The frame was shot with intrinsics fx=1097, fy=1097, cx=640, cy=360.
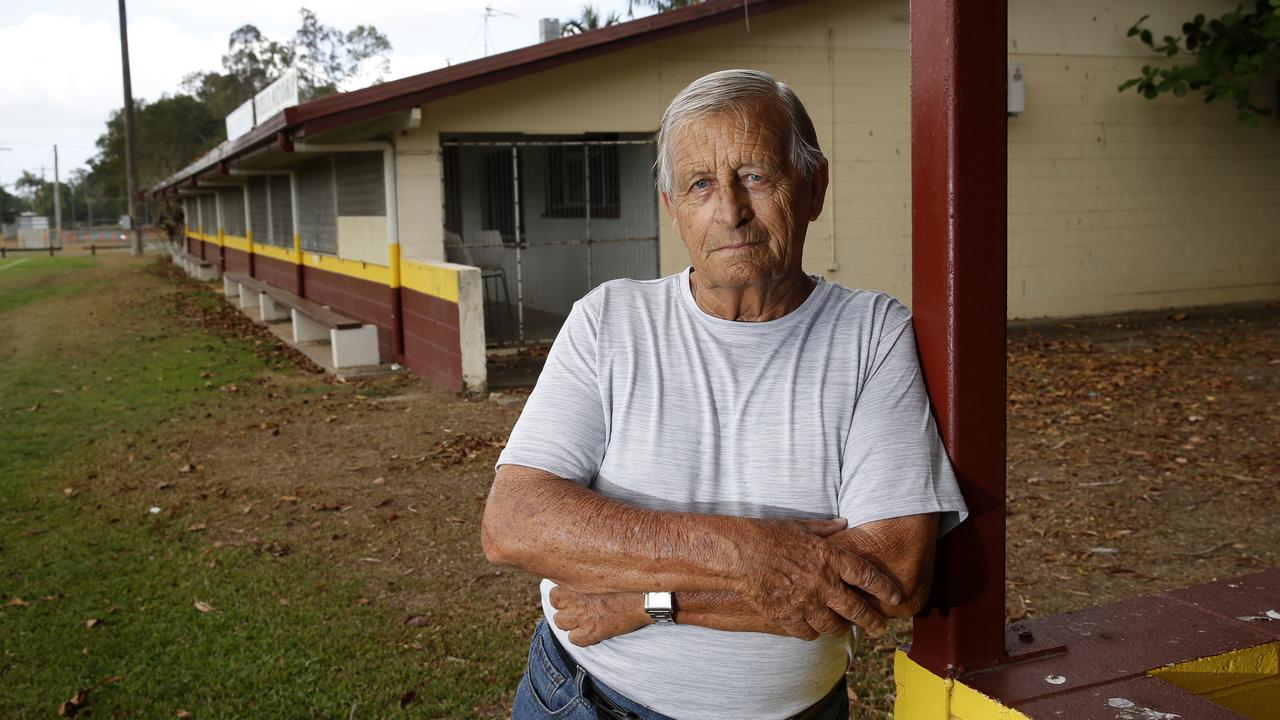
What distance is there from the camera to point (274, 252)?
19625 millimetres

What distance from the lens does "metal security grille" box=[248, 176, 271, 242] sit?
2059 centimetres

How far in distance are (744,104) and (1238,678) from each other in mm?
1363

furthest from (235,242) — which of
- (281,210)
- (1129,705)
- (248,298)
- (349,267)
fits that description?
(1129,705)

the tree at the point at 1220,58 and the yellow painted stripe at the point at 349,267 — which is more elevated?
the tree at the point at 1220,58

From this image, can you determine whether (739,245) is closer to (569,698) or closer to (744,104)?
(744,104)

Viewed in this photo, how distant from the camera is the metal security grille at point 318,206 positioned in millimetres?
14633

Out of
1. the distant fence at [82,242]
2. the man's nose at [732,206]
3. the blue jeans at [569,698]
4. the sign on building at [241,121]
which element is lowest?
the blue jeans at [569,698]

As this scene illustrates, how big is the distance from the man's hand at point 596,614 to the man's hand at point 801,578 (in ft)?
0.62

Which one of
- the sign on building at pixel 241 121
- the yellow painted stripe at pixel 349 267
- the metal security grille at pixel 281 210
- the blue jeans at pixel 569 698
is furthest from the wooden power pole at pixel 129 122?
the blue jeans at pixel 569 698

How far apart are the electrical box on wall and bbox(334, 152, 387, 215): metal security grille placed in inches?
310

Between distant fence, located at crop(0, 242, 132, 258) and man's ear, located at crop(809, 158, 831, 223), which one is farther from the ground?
distant fence, located at crop(0, 242, 132, 258)

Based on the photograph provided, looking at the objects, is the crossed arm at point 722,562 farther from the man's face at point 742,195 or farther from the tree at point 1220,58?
the tree at point 1220,58

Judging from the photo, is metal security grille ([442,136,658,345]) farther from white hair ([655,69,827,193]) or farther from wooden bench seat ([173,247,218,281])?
wooden bench seat ([173,247,218,281])

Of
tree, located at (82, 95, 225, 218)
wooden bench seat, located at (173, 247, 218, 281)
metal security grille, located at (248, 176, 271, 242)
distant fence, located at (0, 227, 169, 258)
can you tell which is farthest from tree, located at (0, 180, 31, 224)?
metal security grille, located at (248, 176, 271, 242)
